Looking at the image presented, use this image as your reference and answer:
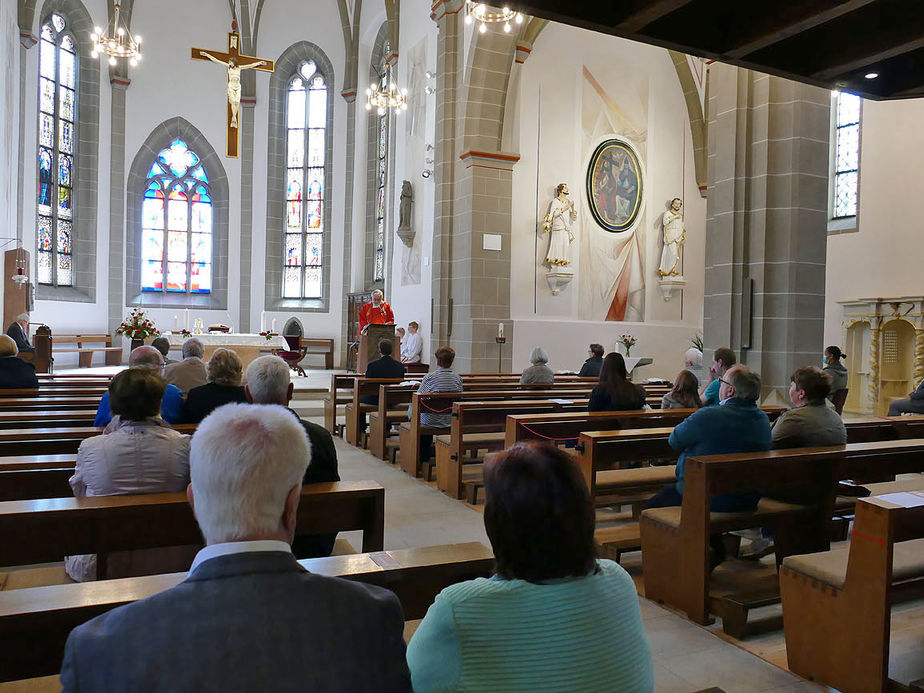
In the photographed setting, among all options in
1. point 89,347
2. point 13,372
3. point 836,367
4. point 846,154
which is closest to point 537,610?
point 13,372

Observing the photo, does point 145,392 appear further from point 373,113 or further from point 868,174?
point 373,113

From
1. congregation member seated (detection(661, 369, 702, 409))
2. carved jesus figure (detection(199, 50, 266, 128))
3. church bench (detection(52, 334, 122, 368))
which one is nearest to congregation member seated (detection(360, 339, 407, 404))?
congregation member seated (detection(661, 369, 702, 409))

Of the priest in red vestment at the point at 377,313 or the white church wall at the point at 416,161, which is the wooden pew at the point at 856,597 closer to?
the priest in red vestment at the point at 377,313

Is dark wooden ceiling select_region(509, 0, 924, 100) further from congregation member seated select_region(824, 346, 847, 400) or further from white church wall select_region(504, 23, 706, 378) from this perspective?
white church wall select_region(504, 23, 706, 378)

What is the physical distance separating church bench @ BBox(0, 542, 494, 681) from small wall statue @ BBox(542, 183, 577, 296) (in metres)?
10.8

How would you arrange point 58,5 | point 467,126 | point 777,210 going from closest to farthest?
1. point 777,210
2. point 467,126
3. point 58,5

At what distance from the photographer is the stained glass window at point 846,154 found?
13070 mm

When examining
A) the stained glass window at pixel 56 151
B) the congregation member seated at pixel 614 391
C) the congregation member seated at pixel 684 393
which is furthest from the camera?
the stained glass window at pixel 56 151

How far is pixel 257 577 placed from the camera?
111 centimetres

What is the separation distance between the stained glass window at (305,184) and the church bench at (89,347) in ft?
14.2

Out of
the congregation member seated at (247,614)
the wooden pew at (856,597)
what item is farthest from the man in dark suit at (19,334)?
the congregation member seated at (247,614)

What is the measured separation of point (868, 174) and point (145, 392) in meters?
13.3

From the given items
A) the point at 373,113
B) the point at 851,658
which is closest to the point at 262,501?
the point at 851,658

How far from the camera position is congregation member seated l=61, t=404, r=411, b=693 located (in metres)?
1.05
